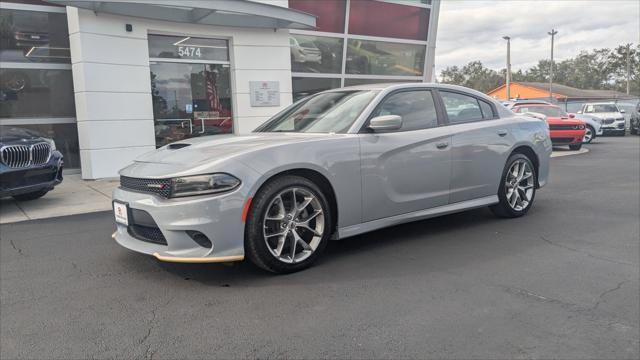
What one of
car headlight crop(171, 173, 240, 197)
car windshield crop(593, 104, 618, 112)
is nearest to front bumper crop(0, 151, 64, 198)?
car headlight crop(171, 173, 240, 197)

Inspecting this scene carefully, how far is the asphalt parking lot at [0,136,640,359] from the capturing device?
2.77 m

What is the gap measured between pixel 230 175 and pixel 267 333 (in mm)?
1178

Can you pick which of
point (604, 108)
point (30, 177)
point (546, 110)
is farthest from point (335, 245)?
point (604, 108)

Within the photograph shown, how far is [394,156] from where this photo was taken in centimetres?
441

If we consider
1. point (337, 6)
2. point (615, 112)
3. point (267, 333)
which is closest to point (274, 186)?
point (267, 333)

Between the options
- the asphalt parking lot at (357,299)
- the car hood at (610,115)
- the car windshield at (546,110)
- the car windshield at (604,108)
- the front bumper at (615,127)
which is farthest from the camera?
the car windshield at (604,108)

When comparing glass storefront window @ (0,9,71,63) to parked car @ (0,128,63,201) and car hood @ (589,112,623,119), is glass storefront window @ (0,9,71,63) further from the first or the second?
car hood @ (589,112,623,119)

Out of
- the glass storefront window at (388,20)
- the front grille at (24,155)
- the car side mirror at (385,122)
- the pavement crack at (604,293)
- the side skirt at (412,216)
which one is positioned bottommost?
the pavement crack at (604,293)

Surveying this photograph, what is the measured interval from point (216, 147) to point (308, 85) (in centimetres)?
1006

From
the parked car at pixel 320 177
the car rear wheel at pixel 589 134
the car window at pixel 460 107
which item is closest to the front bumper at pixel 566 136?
the car rear wheel at pixel 589 134

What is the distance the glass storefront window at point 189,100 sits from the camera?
11406mm

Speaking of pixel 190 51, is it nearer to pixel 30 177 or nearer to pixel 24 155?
pixel 24 155

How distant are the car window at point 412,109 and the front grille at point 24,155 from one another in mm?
4964

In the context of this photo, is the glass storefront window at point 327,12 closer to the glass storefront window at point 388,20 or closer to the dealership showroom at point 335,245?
the glass storefront window at point 388,20
